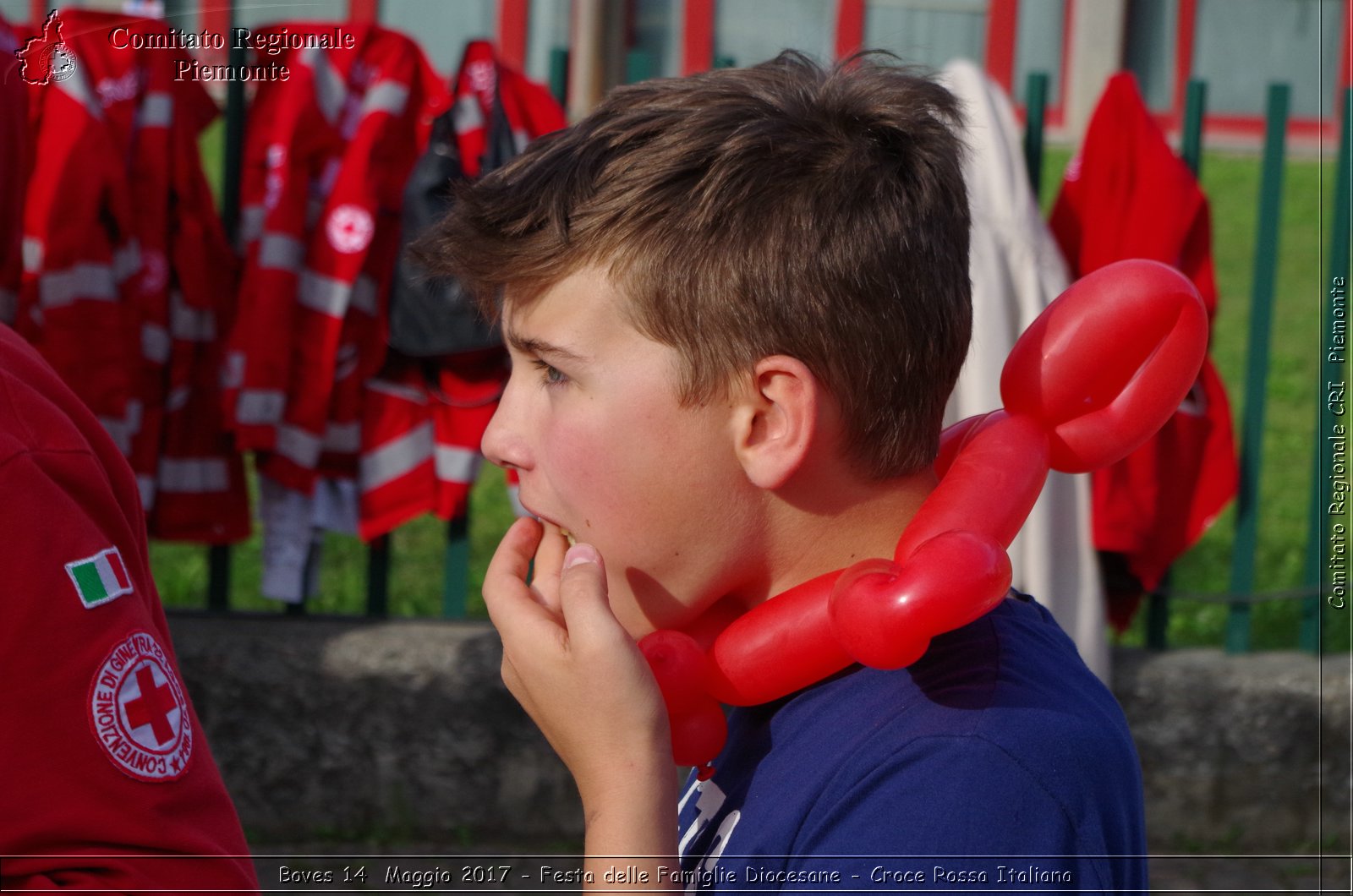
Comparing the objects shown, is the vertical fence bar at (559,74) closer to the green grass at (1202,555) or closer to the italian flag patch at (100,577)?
the green grass at (1202,555)

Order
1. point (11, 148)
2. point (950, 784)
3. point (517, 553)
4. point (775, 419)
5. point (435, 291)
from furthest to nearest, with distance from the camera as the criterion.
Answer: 1. point (435, 291)
2. point (11, 148)
3. point (517, 553)
4. point (775, 419)
5. point (950, 784)

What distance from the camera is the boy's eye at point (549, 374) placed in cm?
137

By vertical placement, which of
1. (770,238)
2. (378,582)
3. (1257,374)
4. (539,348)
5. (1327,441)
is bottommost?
(378,582)

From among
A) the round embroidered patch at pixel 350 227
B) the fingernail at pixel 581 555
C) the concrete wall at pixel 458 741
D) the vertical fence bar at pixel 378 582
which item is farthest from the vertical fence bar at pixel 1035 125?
the fingernail at pixel 581 555

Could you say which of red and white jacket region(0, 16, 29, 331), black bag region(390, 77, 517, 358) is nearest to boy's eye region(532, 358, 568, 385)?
red and white jacket region(0, 16, 29, 331)

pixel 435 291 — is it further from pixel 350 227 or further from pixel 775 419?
pixel 775 419

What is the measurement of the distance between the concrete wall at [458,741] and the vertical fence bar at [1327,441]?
0.18 m

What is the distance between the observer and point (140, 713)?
1.24 meters

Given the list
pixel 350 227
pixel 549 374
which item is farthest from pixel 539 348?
pixel 350 227

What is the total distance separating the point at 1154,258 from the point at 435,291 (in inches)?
75.5

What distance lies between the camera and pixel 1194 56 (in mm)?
9023

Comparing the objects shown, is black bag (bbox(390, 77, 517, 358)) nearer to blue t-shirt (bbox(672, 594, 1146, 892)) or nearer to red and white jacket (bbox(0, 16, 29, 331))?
red and white jacket (bbox(0, 16, 29, 331))

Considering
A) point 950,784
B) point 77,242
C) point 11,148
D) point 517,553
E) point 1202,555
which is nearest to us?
point 950,784

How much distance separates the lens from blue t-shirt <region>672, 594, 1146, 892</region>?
1.12 m
